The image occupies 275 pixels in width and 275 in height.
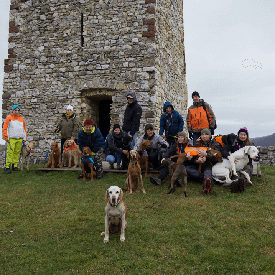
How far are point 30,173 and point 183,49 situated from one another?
9.34 metres

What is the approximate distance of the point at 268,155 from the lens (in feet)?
33.5

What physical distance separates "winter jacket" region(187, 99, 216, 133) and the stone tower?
2.08m

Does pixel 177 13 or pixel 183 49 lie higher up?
pixel 177 13

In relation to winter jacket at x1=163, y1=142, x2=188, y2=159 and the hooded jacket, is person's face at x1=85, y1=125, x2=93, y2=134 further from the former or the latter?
winter jacket at x1=163, y1=142, x2=188, y2=159

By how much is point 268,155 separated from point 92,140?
7.34m

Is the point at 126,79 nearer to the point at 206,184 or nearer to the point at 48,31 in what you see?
the point at 48,31

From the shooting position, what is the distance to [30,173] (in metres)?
7.98

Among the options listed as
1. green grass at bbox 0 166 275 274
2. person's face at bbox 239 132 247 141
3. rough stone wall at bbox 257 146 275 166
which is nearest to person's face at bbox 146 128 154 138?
green grass at bbox 0 166 275 274

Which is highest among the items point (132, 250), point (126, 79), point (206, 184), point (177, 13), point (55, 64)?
point (177, 13)

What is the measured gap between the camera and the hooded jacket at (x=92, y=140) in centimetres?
683

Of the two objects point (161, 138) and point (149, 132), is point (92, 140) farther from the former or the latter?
point (161, 138)

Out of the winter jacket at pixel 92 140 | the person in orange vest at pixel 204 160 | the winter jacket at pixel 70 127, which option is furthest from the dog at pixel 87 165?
the person in orange vest at pixel 204 160

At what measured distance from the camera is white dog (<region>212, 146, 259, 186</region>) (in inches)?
221

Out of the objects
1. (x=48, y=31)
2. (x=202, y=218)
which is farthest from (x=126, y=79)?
(x=202, y=218)
